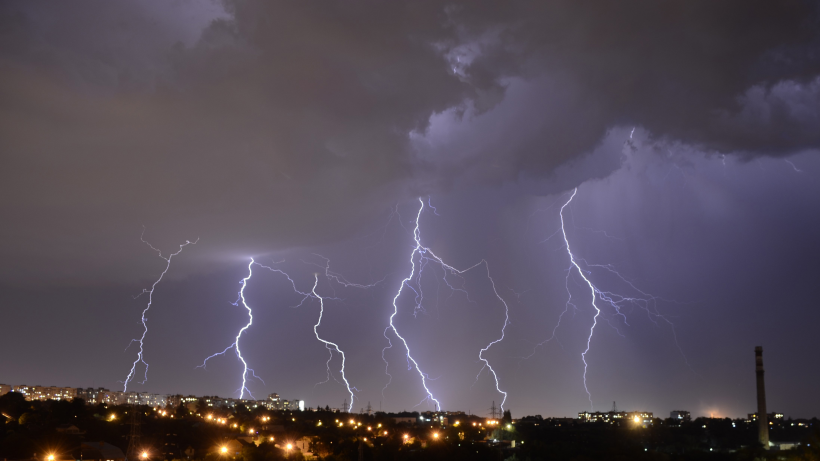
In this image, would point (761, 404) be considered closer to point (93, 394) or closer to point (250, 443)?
point (250, 443)

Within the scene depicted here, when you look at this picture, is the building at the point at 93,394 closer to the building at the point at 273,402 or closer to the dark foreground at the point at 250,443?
the building at the point at 273,402

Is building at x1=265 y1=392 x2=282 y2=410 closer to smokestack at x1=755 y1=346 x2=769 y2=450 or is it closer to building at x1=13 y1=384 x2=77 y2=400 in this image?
building at x1=13 y1=384 x2=77 y2=400

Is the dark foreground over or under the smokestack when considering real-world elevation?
under

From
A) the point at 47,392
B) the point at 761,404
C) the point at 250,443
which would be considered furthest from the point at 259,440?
the point at 47,392

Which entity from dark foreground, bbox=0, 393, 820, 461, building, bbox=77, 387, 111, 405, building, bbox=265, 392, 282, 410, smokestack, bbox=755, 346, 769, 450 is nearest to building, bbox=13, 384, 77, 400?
building, bbox=77, 387, 111, 405

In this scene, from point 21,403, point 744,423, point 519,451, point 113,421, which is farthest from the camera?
point 744,423

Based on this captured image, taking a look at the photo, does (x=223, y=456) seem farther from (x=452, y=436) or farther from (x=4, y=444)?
(x=452, y=436)

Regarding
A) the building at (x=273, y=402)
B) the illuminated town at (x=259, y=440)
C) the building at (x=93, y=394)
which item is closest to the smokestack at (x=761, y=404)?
the illuminated town at (x=259, y=440)

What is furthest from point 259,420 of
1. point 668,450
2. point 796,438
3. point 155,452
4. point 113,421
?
point 796,438

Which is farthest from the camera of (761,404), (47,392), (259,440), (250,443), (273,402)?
(273,402)
